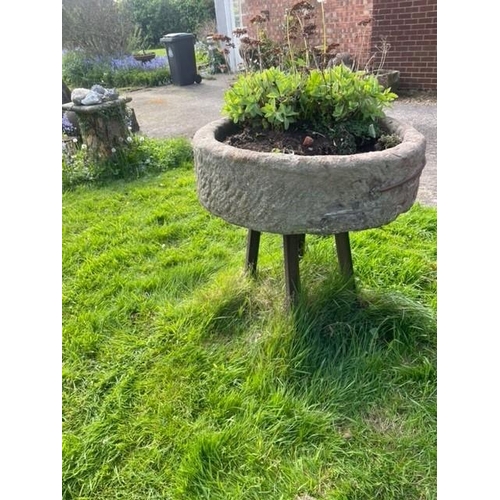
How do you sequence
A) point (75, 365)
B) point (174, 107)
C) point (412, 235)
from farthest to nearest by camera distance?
point (174, 107)
point (412, 235)
point (75, 365)

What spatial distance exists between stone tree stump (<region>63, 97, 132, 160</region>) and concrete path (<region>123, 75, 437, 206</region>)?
1.17 m

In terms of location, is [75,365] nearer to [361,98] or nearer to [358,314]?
[358,314]

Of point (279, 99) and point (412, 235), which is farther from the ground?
point (279, 99)

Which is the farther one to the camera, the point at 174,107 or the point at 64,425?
the point at 174,107

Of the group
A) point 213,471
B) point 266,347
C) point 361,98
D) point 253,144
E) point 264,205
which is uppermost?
point 361,98

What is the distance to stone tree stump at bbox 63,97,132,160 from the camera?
418 cm

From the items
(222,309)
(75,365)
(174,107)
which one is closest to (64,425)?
(75,365)

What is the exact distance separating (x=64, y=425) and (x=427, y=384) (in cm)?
137

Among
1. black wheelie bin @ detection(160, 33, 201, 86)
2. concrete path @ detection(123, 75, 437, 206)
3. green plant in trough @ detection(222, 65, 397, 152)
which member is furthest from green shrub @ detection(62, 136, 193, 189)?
black wheelie bin @ detection(160, 33, 201, 86)

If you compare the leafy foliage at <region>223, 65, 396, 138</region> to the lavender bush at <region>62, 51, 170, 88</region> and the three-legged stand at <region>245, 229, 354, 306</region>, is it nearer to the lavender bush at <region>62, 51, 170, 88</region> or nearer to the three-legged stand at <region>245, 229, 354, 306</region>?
the three-legged stand at <region>245, 229, 354, 306</region>

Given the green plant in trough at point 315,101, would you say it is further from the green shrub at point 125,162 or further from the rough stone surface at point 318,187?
the green shrub at point 125,162

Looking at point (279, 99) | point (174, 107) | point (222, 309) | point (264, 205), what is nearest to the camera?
point (264, 205)

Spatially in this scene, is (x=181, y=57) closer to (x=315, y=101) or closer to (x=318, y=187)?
(x=315, y=101)

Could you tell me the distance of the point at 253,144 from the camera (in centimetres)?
187
